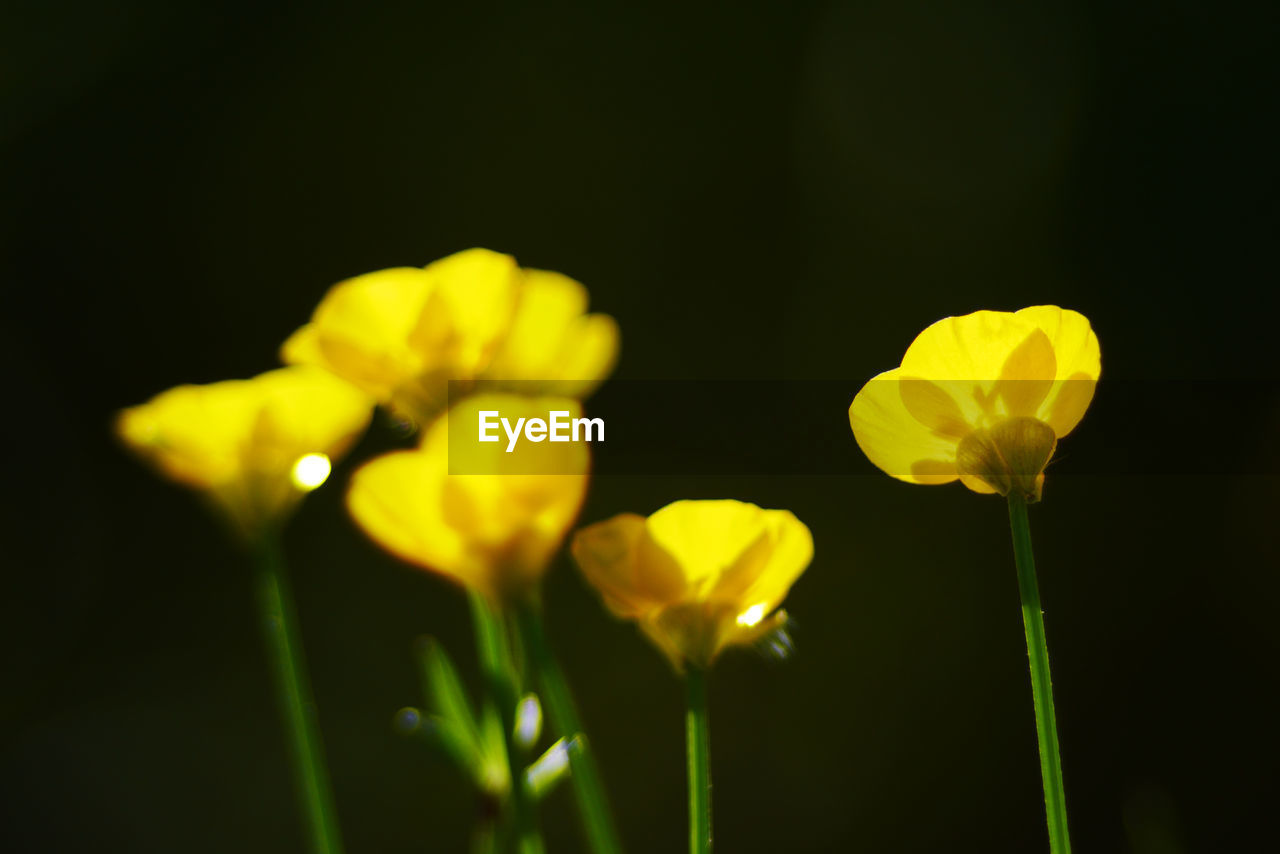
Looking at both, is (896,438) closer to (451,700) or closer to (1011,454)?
(1011,454)

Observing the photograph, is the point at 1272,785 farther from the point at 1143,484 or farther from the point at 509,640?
the point at 509,640

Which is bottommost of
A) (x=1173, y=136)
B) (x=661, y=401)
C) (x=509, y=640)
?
(x=509, y=640)

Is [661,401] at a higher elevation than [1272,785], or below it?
higher

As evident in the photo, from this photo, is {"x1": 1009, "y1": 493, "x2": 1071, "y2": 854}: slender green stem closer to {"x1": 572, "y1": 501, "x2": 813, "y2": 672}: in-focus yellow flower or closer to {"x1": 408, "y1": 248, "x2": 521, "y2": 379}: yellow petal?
{"x1": 572, "y1": 501, "x2": 813, "y2": 672}: in-focus yellow flower

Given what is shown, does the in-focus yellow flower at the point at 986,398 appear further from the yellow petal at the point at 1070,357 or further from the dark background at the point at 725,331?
the dark background at the point at 725,331

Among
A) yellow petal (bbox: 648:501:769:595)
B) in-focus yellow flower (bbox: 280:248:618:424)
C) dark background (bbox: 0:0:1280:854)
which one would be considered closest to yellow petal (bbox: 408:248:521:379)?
in-focus yellow flower (bbox: 280:248:618:424)

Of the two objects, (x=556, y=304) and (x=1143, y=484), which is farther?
(x=1143, y=484)

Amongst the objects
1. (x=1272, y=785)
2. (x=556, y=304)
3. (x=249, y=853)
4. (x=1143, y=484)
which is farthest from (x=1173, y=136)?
(x=249, y=853)

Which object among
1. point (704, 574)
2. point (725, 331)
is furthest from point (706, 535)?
point (725, 331)
